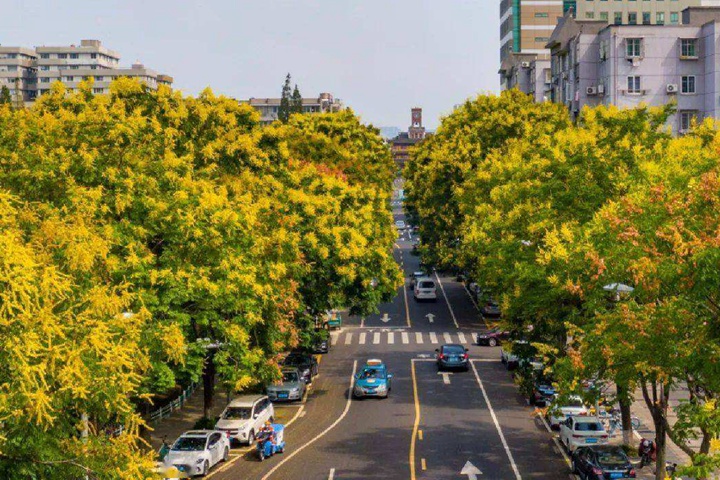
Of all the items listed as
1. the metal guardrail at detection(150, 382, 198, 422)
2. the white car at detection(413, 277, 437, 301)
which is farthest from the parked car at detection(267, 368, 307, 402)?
the white car at detection(413, 277, 437, 301)

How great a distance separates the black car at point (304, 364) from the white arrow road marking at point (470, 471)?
16.2 meters

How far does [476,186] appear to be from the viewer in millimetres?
63969

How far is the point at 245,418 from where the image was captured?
39438 mm

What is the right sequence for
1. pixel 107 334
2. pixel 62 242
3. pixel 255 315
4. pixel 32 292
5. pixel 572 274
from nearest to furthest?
1. pixel 32 292
2. pixel 107 334
3. pixel 62 242
4. pixel 572 274
5. pixel 255 315

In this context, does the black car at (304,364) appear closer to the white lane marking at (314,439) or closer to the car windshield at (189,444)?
the white lane marking at (314,439)

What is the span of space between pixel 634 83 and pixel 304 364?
36.5m

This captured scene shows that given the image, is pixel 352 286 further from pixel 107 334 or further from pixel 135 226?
pixel 107 334

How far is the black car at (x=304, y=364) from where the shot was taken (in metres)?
50.9

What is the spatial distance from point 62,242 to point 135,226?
10.7 meters

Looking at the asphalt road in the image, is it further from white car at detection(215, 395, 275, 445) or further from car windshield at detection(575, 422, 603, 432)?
car windshield at detection(575, 422, 603, 432)

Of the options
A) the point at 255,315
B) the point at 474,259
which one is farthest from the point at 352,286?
the point at 255,315

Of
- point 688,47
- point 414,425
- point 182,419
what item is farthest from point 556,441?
point 688,47

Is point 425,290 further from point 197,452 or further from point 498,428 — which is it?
point 197,452

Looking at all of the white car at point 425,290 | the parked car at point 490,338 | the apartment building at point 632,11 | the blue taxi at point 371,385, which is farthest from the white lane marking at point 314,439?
the apartment building at point 632,11
